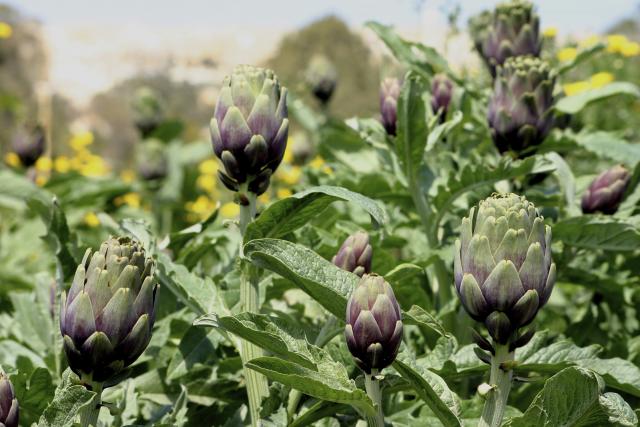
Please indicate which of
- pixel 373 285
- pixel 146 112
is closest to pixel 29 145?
pixel 146 112

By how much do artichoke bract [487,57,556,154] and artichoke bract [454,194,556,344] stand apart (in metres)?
0.59

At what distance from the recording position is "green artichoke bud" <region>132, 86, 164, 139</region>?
13.4 ft

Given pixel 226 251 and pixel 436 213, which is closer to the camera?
pixel 436 213

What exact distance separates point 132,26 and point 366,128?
60.1 ft

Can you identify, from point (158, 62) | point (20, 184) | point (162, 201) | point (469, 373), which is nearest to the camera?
point (469, 373)

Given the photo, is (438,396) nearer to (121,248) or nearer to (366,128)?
(121,248)

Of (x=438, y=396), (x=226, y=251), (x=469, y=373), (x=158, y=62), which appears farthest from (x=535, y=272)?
(x=158, y=62)

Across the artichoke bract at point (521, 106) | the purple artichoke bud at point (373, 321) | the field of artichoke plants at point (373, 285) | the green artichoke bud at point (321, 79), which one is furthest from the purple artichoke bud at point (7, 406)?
the green artichoke bud at point (321, 79)

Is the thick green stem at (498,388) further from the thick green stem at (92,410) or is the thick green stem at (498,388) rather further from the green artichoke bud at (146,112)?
the green artichoke bud at (146,112)

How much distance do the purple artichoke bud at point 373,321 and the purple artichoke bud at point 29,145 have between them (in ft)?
7.74

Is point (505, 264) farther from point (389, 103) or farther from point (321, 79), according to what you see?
point (321, 79)

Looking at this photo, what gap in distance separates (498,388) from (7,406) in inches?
23.0

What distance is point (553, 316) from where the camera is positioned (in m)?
1.97

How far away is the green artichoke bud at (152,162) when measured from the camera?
12.0 ft
